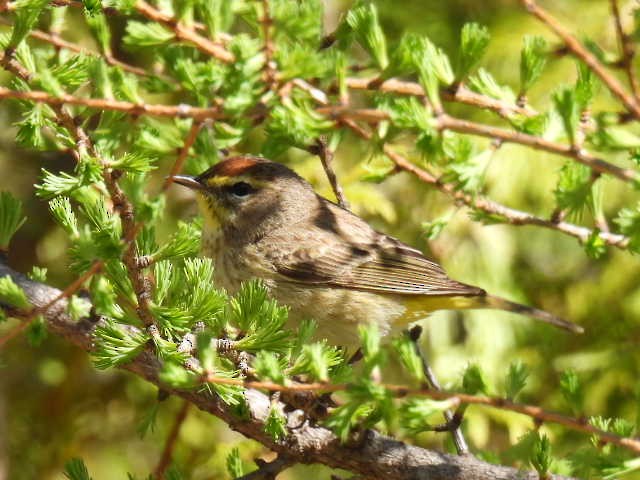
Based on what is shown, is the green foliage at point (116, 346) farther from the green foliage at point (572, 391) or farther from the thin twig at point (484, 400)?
the green foliage at point (572, 391)

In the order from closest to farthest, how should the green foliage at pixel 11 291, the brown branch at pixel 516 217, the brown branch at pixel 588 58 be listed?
1. the brown branch at pixel 588 58
2. the green foliage at pixel 11 291
3. the brown branch at pixel 516 217

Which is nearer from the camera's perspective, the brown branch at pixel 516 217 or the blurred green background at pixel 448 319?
the brown branch at pixel 516 217

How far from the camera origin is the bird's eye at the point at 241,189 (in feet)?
14.3

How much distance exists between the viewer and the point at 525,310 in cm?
424

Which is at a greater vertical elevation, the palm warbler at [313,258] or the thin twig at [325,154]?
the thin twig at [325,154]

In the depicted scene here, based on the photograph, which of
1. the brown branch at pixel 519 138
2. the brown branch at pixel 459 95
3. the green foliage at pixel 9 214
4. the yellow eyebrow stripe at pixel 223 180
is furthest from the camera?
the yellow eyebrow stripe at pixel 223 180

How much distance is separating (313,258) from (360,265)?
270 millimetres

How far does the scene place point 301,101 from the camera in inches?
83.3

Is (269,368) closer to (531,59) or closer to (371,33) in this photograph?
(371,33)

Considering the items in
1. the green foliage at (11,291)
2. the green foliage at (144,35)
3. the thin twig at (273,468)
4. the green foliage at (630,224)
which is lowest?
the thin twig at (273,468)

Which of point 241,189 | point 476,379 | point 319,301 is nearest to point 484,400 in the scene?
point 476,379

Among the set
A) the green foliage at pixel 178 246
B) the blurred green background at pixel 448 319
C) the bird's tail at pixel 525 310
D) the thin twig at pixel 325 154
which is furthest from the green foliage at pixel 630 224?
the blurred green background at pixel 448 319

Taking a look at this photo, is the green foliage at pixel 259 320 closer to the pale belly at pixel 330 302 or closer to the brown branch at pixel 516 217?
the brown branch at pixel 516 217

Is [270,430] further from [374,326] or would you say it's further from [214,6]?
[214,6]
